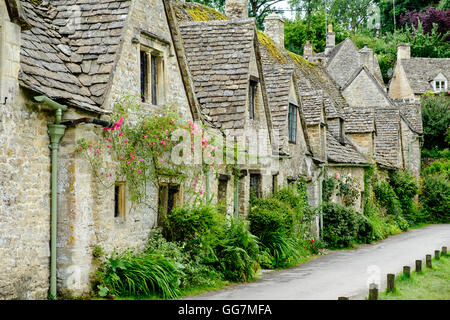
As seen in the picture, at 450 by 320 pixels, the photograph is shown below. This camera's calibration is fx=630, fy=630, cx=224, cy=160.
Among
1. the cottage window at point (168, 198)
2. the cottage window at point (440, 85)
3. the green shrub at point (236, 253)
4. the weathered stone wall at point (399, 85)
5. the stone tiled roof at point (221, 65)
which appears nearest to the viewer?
the cottage window at point (168, 198)

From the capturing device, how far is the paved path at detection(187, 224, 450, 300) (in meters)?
13.1

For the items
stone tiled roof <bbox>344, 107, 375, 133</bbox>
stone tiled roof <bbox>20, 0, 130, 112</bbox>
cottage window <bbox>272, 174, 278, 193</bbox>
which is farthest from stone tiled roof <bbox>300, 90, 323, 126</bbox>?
stone tiled roof <bbox>20, 0, 130, 112</bbox>

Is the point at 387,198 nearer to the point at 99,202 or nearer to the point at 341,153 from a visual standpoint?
the point at 341,153

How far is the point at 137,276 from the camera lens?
12.4 meters

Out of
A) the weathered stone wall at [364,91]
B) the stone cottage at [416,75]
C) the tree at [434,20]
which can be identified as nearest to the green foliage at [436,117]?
the stone cottage at [416,75]

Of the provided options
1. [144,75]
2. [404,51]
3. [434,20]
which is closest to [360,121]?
[144,75]

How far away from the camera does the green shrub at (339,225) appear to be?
25297 millimetres

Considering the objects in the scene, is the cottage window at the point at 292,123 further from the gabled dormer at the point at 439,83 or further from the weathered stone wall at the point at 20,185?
the gabled dormer at the point at 439,83

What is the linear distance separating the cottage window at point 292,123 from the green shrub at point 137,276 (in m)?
11.4

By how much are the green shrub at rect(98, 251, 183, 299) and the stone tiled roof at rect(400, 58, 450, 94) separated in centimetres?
4934

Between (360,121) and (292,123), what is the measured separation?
1313 cm

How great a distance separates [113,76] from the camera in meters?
12.9

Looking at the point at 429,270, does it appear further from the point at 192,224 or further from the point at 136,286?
the point at 136,286

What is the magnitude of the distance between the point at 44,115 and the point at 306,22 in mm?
57321
